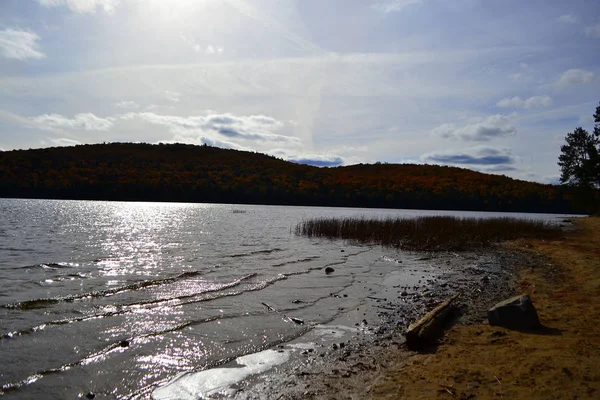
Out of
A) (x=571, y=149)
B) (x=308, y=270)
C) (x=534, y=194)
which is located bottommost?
(x=308, y=270)

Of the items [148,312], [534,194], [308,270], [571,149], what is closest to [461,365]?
[148,312]

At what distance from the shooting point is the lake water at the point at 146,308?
6.63m

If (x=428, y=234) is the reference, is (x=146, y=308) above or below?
below

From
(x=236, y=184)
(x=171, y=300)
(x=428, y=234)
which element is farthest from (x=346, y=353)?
(x=236, y=184)

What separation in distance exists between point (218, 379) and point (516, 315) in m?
6.37

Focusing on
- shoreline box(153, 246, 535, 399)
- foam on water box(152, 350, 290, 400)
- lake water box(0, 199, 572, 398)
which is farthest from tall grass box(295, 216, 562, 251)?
foam on water box(152, 350, 290, 400)

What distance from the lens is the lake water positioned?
6629mm

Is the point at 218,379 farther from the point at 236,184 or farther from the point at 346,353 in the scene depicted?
the point at 236,184

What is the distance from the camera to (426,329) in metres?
8.01

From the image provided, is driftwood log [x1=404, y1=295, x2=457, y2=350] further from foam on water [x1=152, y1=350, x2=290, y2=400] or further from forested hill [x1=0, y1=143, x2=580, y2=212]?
forested hill [x1=0, y1=143, x2=580, y2=212]

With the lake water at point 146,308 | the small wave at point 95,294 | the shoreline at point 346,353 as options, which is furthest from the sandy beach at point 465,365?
the small wave at point 95,294

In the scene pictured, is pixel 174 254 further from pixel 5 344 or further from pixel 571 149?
pixel 571 149

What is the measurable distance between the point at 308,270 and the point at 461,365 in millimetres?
11391

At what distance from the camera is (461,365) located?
636cm
